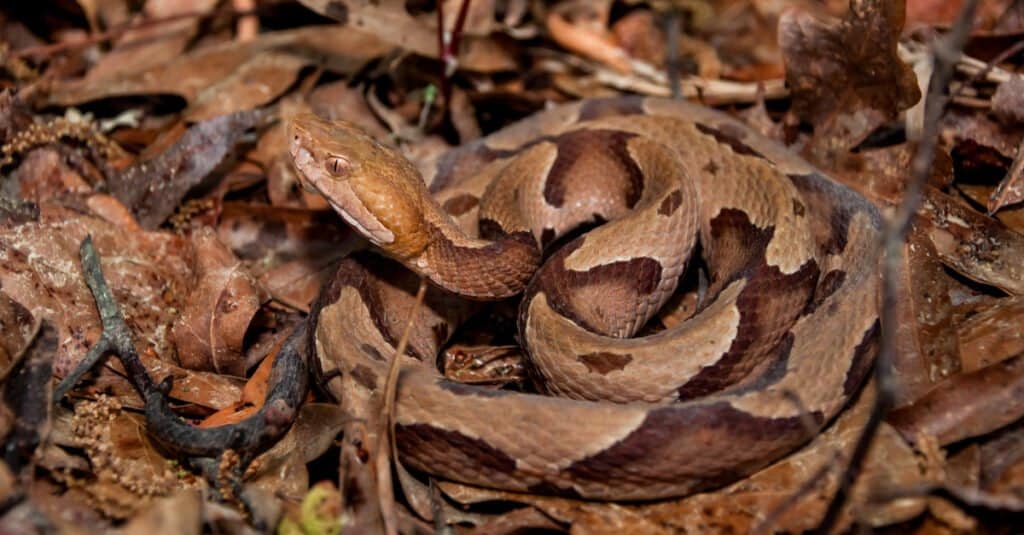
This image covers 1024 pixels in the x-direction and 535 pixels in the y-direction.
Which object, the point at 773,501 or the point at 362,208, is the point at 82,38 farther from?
the point at 773,501

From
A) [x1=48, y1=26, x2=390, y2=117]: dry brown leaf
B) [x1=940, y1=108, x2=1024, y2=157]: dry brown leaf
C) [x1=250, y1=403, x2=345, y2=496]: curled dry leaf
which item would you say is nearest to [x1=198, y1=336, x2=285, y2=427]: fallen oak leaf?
[x1=250, y1=403, x2=345, y2=496]: curled dry leaf

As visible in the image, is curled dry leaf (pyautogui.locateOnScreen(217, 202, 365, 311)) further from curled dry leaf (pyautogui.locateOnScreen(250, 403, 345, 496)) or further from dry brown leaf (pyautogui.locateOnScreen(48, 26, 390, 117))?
curled dry leaf (pyautogui.locateOnScreen(250, 403, 345, 496))

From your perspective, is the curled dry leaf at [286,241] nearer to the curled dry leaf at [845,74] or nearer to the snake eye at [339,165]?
the snake eye at [339,165]

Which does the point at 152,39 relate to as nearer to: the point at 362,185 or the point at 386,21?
the point at 386,21

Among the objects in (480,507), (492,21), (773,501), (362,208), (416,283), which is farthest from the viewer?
(492,21)

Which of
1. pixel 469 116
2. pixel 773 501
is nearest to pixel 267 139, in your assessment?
pixel 469 116
